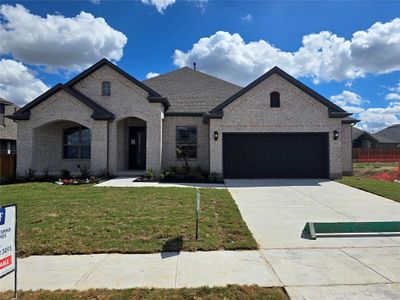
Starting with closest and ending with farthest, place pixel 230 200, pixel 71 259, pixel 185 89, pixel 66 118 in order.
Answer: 1. pixel 71 259
2. pixel 230 200
3. pixel 66 118
4. pixel 185 89

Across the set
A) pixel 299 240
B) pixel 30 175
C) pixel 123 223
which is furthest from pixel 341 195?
pixel 30 175

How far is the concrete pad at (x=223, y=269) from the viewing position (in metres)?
3.70

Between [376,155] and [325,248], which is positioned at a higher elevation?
[376,155]

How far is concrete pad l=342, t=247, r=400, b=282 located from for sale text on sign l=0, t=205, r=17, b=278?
5.17 metres

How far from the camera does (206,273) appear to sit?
394cm

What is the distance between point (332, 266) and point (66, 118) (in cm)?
1459

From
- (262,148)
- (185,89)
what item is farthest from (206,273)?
(185,89)

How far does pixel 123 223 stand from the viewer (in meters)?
6.23

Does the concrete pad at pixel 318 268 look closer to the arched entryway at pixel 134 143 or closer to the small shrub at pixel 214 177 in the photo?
the small shrub at pixel 214 177

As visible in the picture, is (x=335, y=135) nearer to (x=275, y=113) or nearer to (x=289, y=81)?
(x=275, y=113)

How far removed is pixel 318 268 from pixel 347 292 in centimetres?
69

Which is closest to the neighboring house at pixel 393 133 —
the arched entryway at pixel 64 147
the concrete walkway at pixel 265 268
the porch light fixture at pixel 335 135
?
the porch light fixture at pixel 335 135

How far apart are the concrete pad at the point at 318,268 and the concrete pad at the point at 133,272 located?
66.8 inches

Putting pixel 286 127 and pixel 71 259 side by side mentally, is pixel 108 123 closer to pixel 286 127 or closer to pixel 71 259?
pixel 286 127
